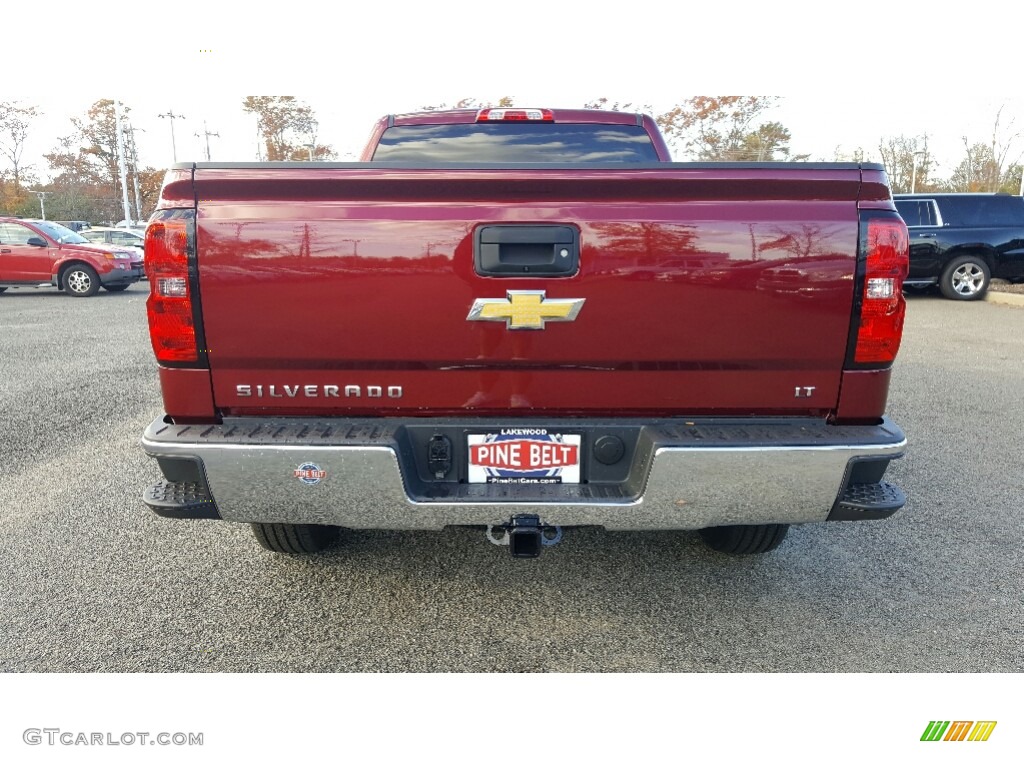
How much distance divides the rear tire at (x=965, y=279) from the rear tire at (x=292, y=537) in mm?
13576

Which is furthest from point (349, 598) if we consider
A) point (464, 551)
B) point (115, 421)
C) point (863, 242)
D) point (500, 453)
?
point (115, 421)

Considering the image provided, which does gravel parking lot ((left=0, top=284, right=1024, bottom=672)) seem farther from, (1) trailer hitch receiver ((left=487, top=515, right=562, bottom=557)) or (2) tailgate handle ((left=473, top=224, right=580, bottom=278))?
(2) tailgate handle ((left=473, top=224, right=580, bottom=278))

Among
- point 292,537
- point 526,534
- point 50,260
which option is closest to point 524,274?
point 526,534

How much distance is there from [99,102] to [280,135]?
37353 mm

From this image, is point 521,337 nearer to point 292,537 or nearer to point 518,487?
point 518,487

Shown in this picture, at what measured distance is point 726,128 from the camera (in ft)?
63.1

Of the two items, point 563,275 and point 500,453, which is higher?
point 563,275

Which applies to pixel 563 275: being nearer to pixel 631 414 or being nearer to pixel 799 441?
pixel 631 414

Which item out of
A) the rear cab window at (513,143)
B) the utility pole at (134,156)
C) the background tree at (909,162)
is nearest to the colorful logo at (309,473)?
the rear cab window at (513,143)

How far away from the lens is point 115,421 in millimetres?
5309
